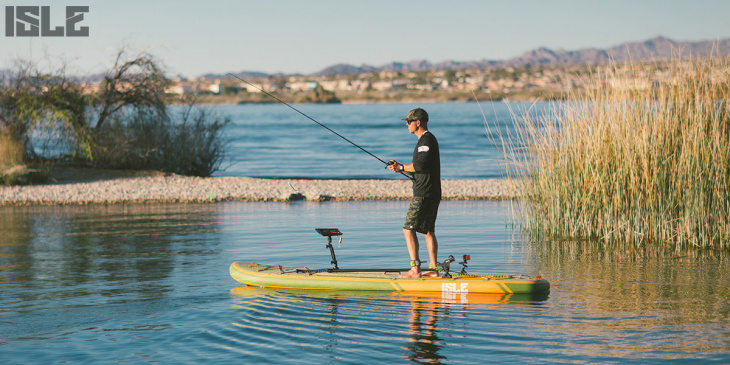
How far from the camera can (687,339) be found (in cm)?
720

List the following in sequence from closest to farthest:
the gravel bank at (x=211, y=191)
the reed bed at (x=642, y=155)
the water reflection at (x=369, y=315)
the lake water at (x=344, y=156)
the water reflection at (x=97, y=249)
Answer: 1. the water reflection at (x=369, y=315)
2. the water reflection at (x=97, y=249)
3. the reed bed at (x=642, y=155)
4. the gravel bank at (x=211, y=191)
5. the lake water at (x=344, y=156)

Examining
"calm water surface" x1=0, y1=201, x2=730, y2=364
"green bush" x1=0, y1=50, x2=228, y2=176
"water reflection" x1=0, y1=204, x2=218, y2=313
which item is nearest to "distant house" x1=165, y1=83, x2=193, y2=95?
"green bush" x1=0, y1=50, x2=228, y2=176

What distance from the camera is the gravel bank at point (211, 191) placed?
21.0 meters

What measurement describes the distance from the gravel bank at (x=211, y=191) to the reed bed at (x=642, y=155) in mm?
7328

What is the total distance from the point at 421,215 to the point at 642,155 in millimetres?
4691

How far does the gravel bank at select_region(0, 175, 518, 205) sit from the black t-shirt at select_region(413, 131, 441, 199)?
11.0 m

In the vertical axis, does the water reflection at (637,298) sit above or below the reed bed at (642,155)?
below

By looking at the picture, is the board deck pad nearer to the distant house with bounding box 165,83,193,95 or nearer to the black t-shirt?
the black t-shirt

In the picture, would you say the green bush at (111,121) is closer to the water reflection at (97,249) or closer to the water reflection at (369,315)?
the water reflection at (97,249)

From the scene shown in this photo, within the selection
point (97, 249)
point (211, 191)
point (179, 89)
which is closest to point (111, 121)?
point (179, 89)

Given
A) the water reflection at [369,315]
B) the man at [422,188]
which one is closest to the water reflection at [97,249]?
the water reflection at [369,315]

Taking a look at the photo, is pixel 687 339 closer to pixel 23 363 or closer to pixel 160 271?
pixel 23 363

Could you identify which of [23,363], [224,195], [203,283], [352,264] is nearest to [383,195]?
[224,195]

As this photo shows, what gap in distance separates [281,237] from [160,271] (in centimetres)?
347
